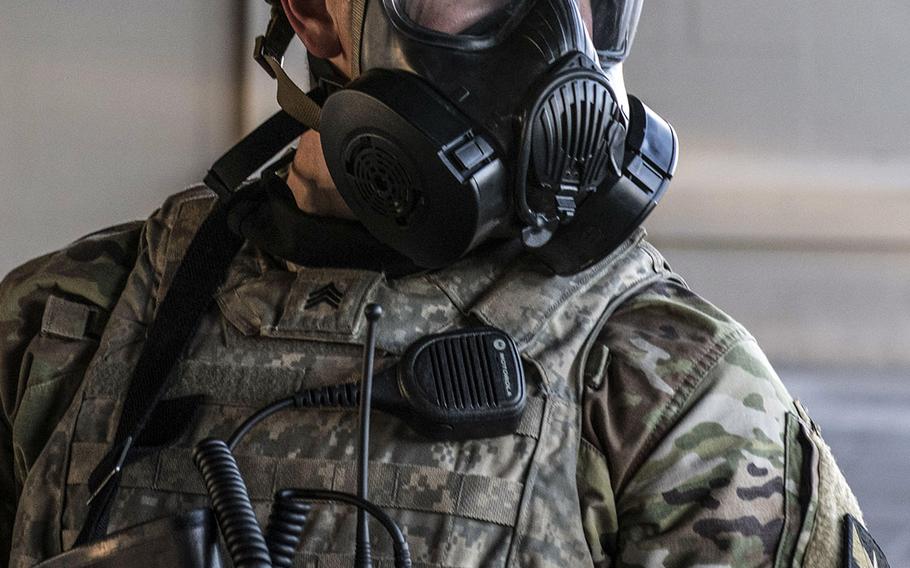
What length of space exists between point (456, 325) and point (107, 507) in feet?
1.29

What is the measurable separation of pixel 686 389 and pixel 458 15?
1.41ft

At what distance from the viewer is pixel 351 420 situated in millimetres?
1245

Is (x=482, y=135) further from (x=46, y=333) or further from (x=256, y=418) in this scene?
(x=46, y=333)

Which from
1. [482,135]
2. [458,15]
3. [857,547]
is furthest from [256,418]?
[857,547]

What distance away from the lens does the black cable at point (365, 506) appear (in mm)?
1022

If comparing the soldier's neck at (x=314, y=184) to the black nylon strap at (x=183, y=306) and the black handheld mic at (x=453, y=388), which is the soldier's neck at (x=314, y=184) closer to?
the black nylon strap at (x=183, y=306)

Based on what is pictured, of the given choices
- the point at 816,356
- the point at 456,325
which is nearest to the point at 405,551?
the point at 456,325

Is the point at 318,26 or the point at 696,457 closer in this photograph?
the point at 696,457

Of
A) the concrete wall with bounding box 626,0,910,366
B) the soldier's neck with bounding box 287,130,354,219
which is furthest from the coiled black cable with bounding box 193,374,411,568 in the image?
the concrete wall with bounding box 626,0,910,366

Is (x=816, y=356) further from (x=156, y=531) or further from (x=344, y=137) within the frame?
(x=156, y=531)

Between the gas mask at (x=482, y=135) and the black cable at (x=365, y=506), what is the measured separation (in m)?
0.29

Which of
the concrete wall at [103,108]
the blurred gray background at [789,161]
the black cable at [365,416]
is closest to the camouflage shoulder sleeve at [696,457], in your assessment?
the black cable at [365,416]

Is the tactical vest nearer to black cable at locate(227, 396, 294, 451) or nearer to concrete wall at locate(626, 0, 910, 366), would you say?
black cable at locate(227, 396, 294, 451)

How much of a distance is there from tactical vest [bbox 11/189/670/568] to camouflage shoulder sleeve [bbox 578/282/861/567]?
0.03 metres
